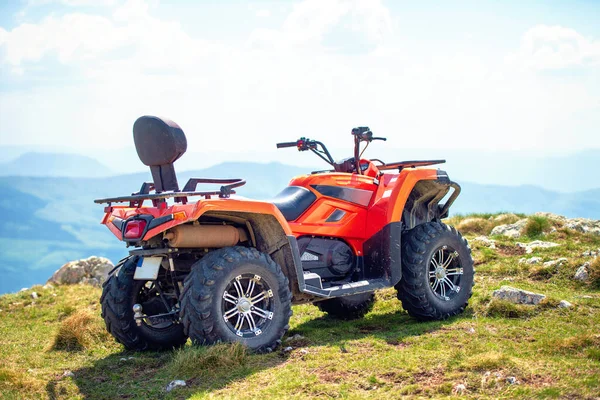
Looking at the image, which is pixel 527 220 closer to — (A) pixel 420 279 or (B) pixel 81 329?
(A) pixel 420 279

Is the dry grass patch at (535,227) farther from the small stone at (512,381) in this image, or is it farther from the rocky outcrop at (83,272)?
the rocky outcrop at (83,272)

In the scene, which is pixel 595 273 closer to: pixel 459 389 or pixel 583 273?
pixel 583 273

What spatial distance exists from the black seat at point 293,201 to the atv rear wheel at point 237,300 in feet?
3.20

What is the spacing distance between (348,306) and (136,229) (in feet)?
10.6

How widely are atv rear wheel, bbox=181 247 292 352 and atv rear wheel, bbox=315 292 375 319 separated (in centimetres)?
201

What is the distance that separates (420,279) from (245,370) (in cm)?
268

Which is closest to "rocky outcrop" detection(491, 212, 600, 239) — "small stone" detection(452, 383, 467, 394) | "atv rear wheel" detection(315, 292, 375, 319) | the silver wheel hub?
"atv rear wheel" detection(315, 292, 375, 319)

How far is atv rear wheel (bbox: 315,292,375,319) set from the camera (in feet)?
28.1

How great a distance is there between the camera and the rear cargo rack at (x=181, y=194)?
6215 millimetres

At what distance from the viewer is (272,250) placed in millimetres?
6992

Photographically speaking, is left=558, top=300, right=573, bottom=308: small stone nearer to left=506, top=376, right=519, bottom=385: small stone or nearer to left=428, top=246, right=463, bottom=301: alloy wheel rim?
left=428, top=246, right=463, bottom=301: alloy wheel rim

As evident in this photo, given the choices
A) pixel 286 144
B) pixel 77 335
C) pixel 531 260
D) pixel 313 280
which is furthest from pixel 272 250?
pixel 531 260

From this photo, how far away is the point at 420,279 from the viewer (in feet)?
25.3

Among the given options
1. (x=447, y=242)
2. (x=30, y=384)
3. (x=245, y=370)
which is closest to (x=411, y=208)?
(x=447, y=242)
